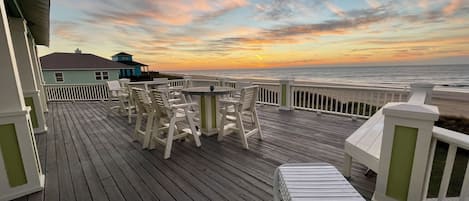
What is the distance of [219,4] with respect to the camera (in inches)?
239

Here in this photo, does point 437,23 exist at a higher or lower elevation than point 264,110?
higher

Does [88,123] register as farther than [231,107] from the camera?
Yes

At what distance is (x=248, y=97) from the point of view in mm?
3260

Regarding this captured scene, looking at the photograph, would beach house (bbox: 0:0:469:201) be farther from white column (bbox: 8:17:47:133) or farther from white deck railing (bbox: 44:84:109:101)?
white deck railing (bbox: 44:84:109:101)

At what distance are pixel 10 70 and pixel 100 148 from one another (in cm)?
173

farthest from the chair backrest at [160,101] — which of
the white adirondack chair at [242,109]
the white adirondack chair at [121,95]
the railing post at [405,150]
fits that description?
the white adirondack chair at [121,95]

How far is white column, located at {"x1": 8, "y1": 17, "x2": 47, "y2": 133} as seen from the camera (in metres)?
4.11

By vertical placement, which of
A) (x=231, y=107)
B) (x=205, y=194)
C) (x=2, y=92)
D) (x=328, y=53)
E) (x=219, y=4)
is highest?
(x=219, y=4)

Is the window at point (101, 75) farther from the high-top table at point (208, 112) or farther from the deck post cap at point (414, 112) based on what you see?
the deck post cap at point (414, 112)

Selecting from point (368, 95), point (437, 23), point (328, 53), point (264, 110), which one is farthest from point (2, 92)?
point (328, 53)

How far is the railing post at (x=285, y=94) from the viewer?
5.72 meters

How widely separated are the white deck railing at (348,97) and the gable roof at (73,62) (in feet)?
54.4

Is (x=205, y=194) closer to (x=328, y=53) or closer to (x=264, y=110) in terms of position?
(x=264, y=110)

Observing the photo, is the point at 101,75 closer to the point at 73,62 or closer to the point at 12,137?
the point at 73,62
